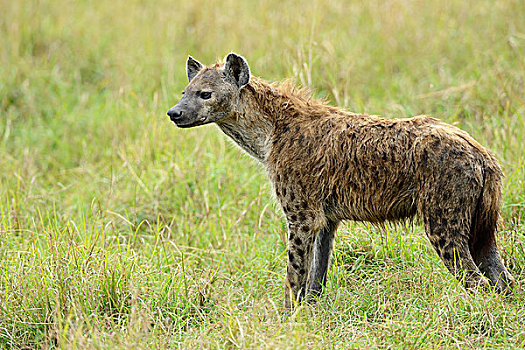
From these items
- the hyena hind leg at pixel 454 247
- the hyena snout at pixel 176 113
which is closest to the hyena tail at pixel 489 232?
the hyena hind leg at pixel 454 247

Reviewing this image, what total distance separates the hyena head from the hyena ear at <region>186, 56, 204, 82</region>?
284 mm

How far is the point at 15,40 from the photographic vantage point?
872cm

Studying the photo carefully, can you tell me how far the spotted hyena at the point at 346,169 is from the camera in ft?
12.6

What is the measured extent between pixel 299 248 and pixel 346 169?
23.2 inches

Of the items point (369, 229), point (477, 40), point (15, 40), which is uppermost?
point (477, 40)

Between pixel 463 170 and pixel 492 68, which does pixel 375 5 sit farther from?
pixel 463 170

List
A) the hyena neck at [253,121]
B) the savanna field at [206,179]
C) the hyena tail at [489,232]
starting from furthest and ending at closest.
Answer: the hyena neck at [253,121] → the savanna field at [206,179] → the hyena tail at [489,232]

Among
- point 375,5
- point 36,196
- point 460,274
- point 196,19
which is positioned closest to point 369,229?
point 460,274

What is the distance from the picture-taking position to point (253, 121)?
463cm

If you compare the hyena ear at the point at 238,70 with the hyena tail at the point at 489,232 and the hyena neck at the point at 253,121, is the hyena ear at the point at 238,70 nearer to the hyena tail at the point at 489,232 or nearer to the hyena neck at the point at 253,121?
the hyena neck at the point at 253,121

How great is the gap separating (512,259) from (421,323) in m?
1.10

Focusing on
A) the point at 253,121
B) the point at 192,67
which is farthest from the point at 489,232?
the point at 192,67

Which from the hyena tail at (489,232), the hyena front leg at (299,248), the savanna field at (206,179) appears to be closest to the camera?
the hyena tail at (489,232)

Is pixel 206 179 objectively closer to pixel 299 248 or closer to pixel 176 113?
pixel 176 113
